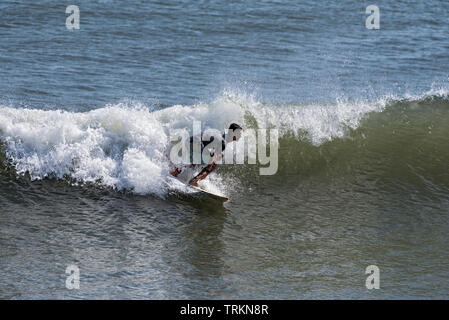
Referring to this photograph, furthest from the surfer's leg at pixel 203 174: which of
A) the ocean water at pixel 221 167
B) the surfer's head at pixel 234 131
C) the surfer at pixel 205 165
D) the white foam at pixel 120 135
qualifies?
the surfer's head at pixel 234 131

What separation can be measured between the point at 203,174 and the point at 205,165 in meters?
0.18

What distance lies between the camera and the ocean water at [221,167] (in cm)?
826

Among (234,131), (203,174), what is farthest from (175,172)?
(234,131)

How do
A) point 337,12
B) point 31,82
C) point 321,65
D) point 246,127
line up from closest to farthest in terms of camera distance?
point 246,127 → point 31,82 → point 321,65 → point 337,12

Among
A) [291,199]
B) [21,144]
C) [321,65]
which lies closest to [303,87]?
[321,65]

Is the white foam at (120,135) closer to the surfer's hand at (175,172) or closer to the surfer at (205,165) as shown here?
the surfer's hand at (175,172)

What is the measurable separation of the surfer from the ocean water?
0.23 metres

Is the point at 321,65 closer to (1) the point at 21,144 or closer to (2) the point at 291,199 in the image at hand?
(2) the point at 291,199

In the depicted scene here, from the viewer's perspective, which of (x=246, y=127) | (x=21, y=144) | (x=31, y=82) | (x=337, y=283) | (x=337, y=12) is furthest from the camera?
(x=337, y=12)

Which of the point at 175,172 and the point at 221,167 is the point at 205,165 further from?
the point at 221,167

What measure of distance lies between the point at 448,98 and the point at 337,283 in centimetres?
800

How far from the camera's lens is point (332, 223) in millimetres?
9898

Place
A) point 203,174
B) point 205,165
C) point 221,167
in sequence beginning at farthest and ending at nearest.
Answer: point 221,167 < point 203,174 < point 205,165

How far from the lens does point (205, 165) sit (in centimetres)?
990
